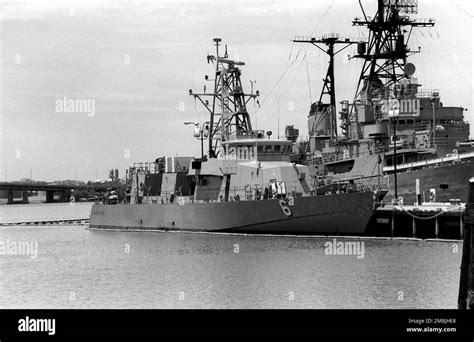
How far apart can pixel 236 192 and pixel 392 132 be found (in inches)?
407

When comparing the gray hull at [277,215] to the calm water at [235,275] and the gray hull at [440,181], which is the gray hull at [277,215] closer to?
the calm water at [235,275]

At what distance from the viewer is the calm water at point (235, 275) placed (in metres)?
20.2

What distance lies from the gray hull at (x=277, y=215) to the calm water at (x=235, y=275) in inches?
42.5

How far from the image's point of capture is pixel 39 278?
26344 mm


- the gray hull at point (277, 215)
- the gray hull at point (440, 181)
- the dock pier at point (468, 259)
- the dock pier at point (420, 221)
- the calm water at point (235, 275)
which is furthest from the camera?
the gray hull at point (440, 181)

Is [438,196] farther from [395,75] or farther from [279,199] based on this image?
[395,75]

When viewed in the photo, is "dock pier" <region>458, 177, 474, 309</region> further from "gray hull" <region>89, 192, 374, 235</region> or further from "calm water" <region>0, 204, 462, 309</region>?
"gray hull" <region>89, 192, 374, 235</region>

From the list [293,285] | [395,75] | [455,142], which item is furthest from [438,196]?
[293,285]

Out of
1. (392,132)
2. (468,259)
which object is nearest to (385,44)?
(392,132)

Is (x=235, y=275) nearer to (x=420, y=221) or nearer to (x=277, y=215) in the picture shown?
(x=420, y=221)

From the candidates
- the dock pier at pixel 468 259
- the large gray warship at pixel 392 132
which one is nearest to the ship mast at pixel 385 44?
the large gray warship at pixel 392 132

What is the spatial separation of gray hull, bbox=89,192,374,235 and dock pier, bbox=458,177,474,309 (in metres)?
21.3

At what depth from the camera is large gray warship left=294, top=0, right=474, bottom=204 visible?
1542 inches

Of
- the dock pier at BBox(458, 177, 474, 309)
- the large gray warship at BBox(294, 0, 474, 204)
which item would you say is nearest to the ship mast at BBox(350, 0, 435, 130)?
the large gray warship at BBox(294, 0, 474, 204)
